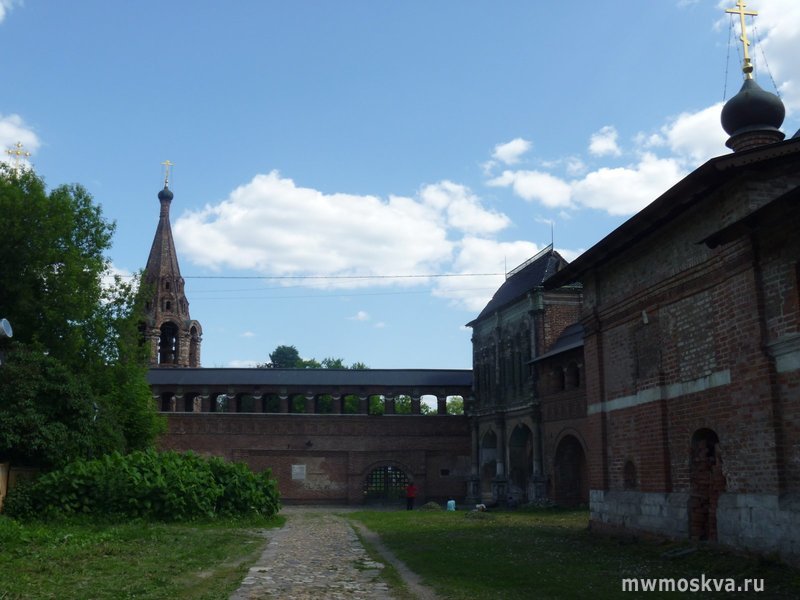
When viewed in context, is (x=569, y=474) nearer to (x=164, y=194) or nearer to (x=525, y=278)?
(x=525, y=278)

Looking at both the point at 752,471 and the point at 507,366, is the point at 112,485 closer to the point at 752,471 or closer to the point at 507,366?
the point at 752,471

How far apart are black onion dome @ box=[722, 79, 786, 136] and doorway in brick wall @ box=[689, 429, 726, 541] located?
22.7ft

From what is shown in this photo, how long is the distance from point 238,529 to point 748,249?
1266 centimetres

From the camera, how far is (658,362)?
13320 mm

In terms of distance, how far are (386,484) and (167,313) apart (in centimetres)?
1475

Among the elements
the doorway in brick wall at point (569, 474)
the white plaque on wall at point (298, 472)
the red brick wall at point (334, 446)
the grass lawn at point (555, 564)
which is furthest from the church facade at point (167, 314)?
the grass lawn at point (555, 564)

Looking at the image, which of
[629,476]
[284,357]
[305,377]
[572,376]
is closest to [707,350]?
[629,476]

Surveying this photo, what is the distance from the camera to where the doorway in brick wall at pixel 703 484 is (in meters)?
11.6

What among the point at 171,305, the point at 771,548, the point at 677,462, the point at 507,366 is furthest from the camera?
the point at 171,305

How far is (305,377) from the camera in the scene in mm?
38531

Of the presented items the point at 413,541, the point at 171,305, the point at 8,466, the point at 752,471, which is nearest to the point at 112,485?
the point at 8,466

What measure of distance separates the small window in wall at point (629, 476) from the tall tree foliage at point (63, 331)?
13.2 m

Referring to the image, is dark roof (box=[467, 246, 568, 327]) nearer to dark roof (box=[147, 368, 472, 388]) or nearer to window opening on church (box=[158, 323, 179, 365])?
dark roof (box=[147, 368, 472, 388])

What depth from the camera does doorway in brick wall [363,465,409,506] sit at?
3716 cm
